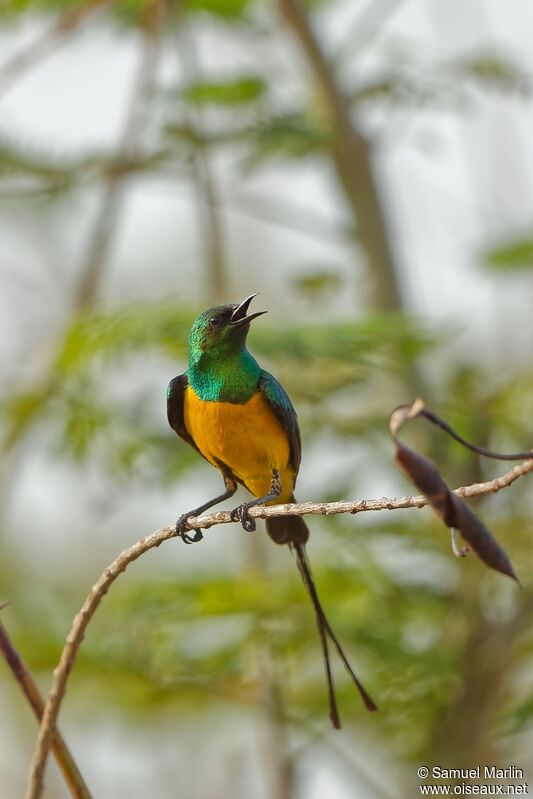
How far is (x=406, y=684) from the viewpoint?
3893 millimetres

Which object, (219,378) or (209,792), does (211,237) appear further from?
(209,792)

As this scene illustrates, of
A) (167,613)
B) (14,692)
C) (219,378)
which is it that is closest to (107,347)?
(167,613)

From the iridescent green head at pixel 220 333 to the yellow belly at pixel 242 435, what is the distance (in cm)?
10

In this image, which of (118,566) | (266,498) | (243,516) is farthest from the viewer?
(266,498)

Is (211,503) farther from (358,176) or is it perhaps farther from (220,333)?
(358,176)

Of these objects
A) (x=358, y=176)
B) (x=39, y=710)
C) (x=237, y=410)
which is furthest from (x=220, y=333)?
(x=358, y=176)

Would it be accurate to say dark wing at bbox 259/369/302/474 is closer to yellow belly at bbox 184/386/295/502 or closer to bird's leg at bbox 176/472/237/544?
yellow belly at bbox 184/386/295/502

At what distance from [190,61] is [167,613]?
2152 mm

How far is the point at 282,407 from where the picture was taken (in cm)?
256

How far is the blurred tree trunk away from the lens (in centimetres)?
481

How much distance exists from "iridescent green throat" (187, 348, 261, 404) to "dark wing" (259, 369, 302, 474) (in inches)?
1.0

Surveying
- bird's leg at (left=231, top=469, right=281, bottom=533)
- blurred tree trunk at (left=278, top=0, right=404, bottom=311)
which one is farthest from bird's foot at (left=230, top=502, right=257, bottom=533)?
blurred tree trunk at (left=278, top=0, right=404, bottom=311)

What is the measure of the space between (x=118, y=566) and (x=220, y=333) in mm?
1020

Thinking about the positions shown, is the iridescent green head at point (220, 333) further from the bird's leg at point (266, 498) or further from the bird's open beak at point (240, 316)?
the bird's leg at point (266, 498)
